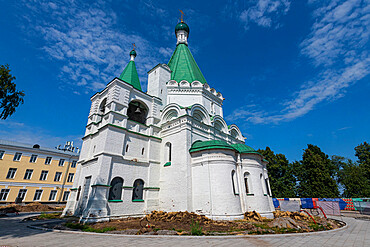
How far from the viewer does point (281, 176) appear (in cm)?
2995

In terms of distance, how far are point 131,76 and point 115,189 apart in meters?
10.3

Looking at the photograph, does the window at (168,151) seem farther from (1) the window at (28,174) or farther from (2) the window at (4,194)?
(2) the window at (4,194)

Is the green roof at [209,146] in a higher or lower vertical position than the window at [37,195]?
higher

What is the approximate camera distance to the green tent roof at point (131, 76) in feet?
55.2

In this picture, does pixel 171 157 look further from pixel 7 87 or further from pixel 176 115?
pixel 7 87

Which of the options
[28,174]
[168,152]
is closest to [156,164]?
[168,152]

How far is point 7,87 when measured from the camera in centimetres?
914

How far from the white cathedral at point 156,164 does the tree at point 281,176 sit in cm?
1469

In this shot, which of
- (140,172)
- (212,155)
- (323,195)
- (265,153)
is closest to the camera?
(212,155)

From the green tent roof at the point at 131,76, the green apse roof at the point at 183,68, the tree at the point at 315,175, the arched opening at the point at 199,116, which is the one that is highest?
the green apse roof at the point at 183,68

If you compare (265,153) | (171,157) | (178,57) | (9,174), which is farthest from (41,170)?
(265,153)

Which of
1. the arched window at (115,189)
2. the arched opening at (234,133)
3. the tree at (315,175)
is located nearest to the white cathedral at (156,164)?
the arched window at (115,189)

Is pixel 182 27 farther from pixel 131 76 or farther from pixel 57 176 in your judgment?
pixel 57 176

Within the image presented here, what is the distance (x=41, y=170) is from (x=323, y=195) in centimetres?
3967
